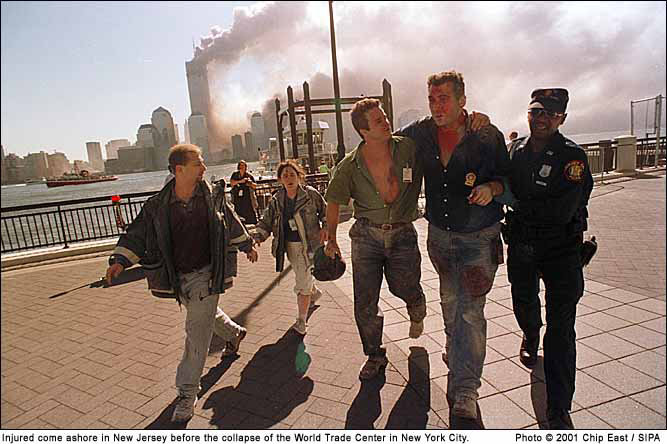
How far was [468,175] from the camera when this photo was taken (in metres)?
2.61

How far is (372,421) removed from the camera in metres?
2.60

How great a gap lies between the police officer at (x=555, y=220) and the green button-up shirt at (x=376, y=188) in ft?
2.24

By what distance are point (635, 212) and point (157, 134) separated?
9490 millimetres

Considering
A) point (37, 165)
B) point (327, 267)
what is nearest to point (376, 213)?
point (327, 267)

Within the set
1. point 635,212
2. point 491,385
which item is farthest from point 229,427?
point 635,212

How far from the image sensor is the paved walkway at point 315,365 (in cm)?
266

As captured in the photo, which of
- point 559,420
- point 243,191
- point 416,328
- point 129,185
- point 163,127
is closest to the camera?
point 559,420

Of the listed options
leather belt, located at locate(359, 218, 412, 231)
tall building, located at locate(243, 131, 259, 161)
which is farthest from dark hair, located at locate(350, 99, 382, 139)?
tall building, located at locate(243, 131, 259, 161)

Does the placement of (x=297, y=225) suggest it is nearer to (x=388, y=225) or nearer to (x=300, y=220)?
(x=300, y=220)

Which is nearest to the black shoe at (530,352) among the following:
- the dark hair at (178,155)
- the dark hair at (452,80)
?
the dark hair at (452,80)

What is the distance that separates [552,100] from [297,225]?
242cm

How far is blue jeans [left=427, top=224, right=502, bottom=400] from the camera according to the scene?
8.58ft

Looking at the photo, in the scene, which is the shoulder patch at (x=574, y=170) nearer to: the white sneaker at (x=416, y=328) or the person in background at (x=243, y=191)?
the white sneaker at (x=416, y=328)

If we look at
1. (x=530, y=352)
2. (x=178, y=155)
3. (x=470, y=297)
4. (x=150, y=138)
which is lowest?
(x=530, y=352)
